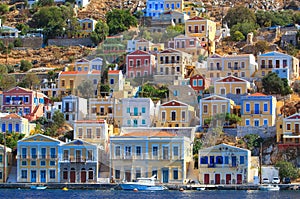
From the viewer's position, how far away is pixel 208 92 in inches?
3797

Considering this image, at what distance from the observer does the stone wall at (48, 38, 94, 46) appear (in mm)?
116062

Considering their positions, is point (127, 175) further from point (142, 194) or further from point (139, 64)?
point (139, 64)

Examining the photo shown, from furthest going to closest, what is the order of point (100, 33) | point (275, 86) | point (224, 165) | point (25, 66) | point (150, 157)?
point (100, 33)
point (25, 66)
point (275, 86)
point (150, 157)
point (224, 165)

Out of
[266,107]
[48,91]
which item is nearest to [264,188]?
[266,107]

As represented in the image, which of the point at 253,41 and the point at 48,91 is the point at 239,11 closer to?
the point at 253,41

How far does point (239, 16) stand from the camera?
115 metres

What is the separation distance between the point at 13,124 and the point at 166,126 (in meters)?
11.2

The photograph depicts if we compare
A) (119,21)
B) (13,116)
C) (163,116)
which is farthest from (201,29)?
(13,116)

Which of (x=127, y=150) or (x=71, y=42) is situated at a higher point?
(x=71, y=42)

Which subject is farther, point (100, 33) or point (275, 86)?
point (100, 33)

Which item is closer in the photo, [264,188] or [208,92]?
[264,188]

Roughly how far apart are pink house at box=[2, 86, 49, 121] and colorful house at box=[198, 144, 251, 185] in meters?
18.3

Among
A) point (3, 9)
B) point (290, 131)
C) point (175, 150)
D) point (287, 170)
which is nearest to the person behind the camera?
point (287, 170)

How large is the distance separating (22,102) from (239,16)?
26.4m
